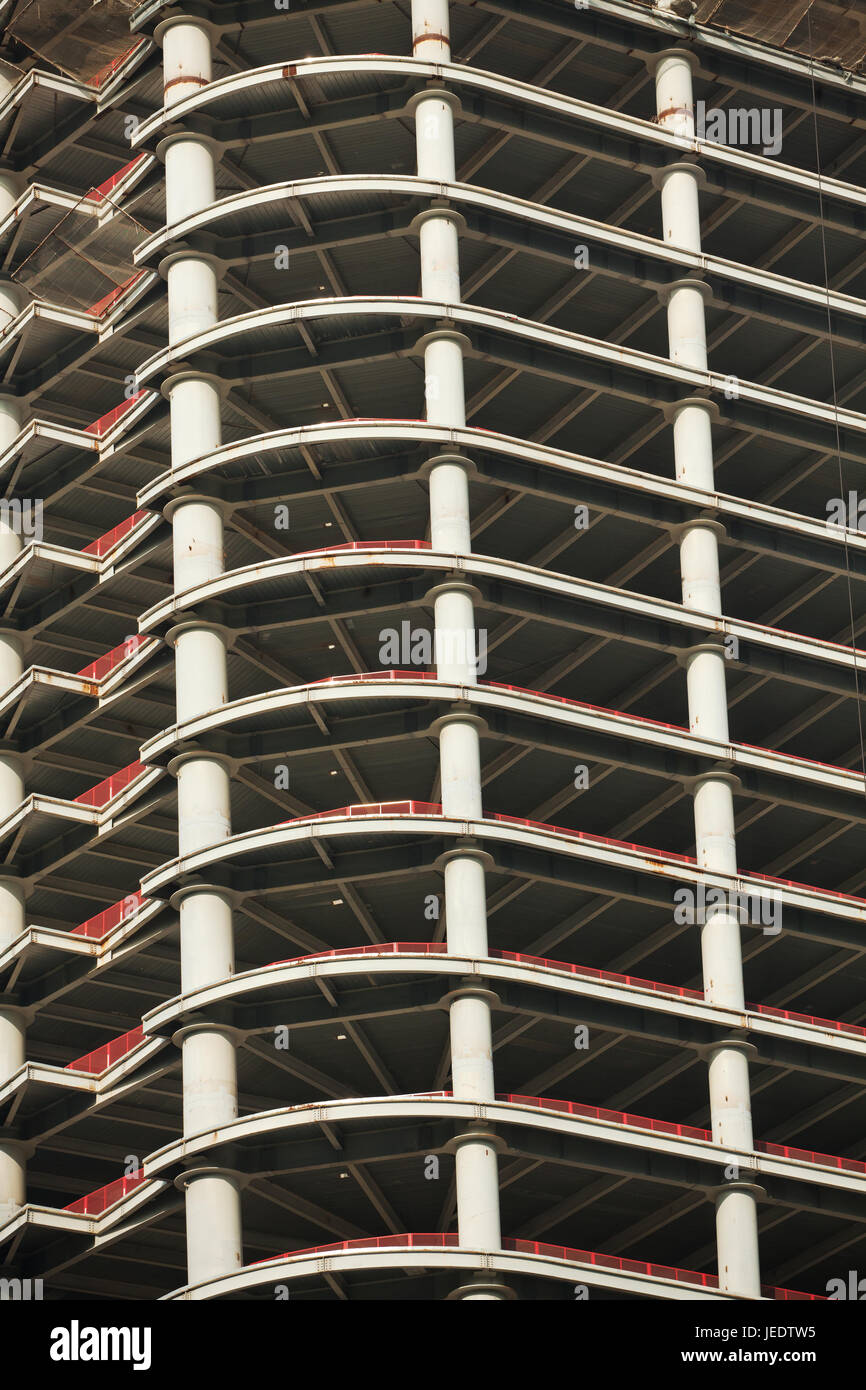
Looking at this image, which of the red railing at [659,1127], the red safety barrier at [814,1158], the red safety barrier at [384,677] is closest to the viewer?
the red railing at [659,1127]

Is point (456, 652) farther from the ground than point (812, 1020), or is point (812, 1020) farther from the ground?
point (456, 652)

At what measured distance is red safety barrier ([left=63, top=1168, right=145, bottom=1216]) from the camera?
76.5 metres

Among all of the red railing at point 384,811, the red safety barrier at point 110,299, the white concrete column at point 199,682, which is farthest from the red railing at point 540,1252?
the red safety barrier at point 110,299

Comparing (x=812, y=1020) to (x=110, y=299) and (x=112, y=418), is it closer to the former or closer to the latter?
(x=112, y=418)

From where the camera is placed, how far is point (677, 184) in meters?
86.4

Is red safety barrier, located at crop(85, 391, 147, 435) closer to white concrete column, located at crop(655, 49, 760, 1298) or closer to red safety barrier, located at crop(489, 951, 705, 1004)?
white concrete column, located at crop(655, 49, 760, 1298)

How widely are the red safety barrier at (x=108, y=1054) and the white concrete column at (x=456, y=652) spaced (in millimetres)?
10138

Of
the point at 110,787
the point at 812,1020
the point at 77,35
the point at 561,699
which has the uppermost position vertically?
the point at 77,35

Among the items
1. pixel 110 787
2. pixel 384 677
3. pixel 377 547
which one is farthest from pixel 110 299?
pixel 384 677

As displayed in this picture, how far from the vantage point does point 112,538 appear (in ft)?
280

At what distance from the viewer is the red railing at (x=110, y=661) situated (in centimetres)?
8169

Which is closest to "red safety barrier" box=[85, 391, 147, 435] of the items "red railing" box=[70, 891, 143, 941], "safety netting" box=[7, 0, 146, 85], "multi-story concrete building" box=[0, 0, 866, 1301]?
"multi-story concrete building" box=[0, 0, 866, 1301]

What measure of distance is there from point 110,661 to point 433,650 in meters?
11.2

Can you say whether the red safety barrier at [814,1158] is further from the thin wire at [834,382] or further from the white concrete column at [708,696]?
the thin wire at [834,382]
